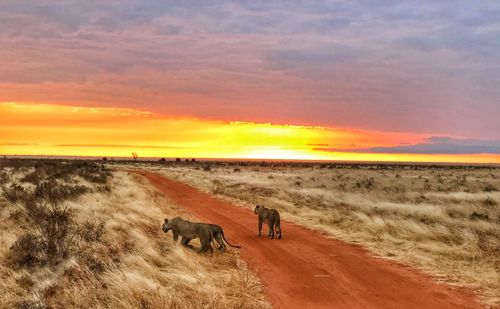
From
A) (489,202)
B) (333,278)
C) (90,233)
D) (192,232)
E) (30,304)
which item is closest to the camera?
(30,304)

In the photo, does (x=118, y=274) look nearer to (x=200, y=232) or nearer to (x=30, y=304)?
(x=30, y=304)

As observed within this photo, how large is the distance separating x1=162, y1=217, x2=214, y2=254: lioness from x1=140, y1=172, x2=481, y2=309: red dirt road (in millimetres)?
1016

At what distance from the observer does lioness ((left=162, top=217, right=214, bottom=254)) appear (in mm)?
12047

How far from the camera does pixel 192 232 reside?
12.5 metres

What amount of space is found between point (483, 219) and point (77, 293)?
1601cm

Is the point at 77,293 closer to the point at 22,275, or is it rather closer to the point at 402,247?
the point at 22,275

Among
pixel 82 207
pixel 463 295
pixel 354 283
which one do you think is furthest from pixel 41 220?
pixel 463 295

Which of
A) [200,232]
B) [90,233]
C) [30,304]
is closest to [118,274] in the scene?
[30,304]

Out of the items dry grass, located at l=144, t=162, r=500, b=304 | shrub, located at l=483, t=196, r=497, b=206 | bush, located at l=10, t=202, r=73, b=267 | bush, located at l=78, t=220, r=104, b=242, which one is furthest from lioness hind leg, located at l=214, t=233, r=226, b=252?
shrub, located at l=483, t=196, r=497, b=206

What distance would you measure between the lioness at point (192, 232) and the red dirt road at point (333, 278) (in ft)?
Result: 3.33

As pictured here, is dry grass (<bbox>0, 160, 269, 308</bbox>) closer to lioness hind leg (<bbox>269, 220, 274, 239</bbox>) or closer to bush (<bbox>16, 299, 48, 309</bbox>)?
bush (<bbox>16, 299, 48, 309</bbox>)

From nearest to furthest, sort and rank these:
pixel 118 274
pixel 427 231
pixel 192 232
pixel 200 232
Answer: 1. pixel 118 274
2. pixel 200 232
3. pixel 192 232
4. pixel 427 231

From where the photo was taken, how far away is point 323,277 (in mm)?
9977

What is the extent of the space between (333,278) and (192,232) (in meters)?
4.17
